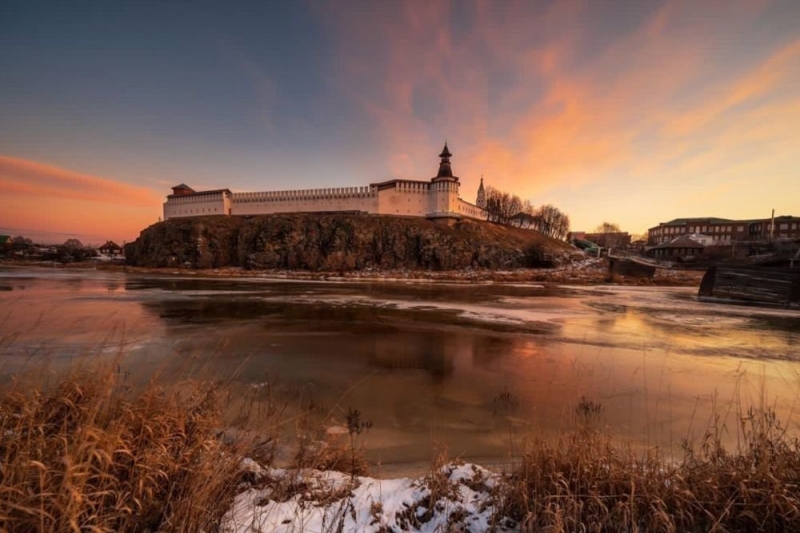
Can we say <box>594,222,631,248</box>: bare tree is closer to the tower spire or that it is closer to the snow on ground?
the tower spire

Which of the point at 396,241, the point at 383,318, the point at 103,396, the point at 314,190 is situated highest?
the point at 314,190

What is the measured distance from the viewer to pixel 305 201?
233ft

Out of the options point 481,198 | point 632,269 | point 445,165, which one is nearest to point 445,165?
point 445,165

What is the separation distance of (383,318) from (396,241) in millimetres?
43908

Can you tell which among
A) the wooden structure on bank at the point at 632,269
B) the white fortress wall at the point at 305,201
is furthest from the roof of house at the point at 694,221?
the white fortress wall at the point at 305,201

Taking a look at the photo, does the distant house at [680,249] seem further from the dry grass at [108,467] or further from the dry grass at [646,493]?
the dry grass at [108,467]

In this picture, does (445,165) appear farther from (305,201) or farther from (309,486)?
(309,486)

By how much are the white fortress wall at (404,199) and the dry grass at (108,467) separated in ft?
216

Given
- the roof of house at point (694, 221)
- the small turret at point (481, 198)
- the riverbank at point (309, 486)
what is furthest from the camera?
the roof of house at point (694, 221)

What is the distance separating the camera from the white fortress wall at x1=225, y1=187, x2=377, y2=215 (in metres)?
68.4

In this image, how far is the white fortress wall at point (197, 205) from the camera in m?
74.3

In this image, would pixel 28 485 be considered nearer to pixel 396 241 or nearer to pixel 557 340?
pixel 557 340

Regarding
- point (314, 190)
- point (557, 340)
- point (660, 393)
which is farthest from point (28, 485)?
point (314, 190)

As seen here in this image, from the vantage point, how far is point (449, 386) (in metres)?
7.15
